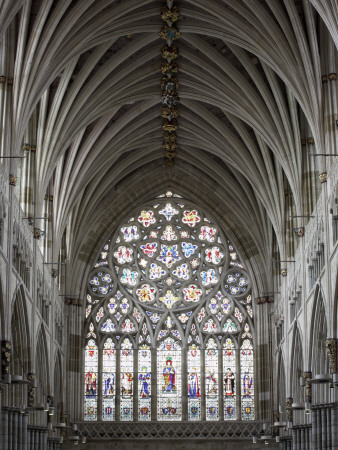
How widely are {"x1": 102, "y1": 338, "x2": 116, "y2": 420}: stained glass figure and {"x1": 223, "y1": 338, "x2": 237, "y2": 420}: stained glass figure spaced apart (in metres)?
5.23

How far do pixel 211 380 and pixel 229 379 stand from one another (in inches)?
33.5

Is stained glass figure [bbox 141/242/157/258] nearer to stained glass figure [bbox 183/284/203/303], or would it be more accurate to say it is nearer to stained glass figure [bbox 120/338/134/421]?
stained glass figure [bbox 183/284/203/303]

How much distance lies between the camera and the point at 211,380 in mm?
47062

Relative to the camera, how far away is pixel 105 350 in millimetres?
47469

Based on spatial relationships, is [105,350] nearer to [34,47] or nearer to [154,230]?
[154,230]

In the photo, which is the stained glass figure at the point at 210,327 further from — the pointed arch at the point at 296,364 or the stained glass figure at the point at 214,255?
the pointed arch at the point at 296,364

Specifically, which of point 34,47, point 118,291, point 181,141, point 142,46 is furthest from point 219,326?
point 34,47

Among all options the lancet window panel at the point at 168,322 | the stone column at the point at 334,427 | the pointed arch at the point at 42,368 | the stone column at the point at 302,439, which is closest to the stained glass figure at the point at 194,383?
the lancet window panel at the point at 168,322

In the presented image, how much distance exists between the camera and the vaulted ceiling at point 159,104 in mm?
32625

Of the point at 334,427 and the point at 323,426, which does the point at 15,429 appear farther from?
the point at 334,427

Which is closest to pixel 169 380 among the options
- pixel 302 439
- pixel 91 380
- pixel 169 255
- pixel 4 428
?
pixel 91 380

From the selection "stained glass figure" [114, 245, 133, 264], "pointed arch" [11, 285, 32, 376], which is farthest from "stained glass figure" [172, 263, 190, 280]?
"pointed arch" [11, 285, 32, 376]

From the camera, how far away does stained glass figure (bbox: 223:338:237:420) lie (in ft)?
152

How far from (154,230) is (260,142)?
32.4 feet
